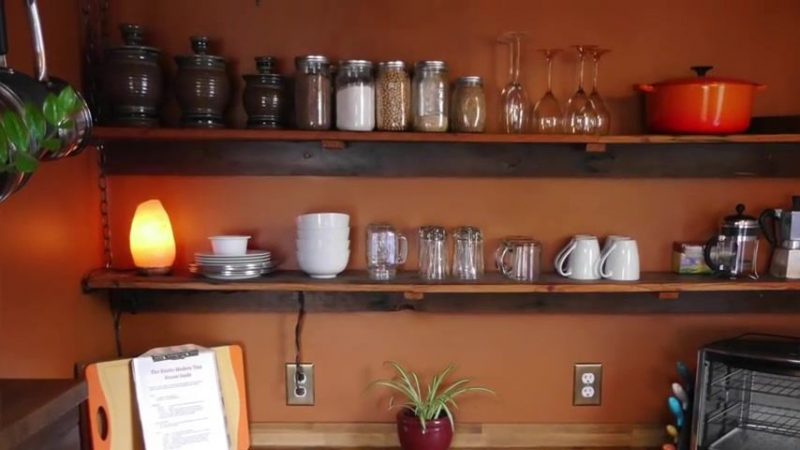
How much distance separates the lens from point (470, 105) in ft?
5.66

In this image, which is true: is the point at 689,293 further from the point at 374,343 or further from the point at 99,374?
the point at 99,374

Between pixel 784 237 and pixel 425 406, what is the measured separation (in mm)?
1072

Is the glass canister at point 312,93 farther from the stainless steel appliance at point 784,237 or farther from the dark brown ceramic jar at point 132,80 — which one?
the stainless steel appliance at point 784,237

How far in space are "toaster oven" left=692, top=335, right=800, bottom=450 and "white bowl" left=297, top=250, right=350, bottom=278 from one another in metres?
0.96

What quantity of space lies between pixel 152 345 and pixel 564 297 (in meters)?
1.19

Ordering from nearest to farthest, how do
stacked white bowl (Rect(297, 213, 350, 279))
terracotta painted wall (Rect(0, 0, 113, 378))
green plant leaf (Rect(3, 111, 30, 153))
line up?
green plant leaf (Rect(3, 111, 30, 153)) → terracotta painted wall (Rect(0, 0, 113, 378)) → stacked white bowl (Rect(297, 213, 350, 279))

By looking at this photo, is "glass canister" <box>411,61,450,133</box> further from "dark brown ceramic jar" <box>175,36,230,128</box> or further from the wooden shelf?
"dark brown ceramic jar" <box>175,36,230,128</box>

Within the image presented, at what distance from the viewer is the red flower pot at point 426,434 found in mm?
1755

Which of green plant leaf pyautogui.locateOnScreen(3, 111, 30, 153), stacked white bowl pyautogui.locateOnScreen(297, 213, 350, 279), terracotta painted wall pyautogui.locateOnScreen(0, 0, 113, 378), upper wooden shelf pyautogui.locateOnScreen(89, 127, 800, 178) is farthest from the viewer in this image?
upper wooden shelf pyautogui.locateOnScreen(89, 127, 800, 178)

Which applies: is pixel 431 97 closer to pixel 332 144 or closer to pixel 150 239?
pixel 332 144

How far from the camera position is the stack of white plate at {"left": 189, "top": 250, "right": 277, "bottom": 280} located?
5.64ft

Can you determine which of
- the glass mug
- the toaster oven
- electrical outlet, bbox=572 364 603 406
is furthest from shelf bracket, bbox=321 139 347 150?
the toaster oven

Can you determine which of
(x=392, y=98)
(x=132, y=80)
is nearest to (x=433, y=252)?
(x=392, y=98)

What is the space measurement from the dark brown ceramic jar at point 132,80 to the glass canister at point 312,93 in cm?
37
